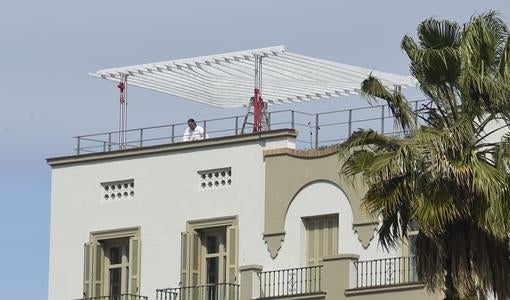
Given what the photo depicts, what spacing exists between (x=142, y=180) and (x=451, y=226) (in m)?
17.9

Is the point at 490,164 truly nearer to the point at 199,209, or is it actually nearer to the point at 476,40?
the point at 476,40

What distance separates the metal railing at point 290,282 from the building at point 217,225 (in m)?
0.02

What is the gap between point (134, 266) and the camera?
2408 inches

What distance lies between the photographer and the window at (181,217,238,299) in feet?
194

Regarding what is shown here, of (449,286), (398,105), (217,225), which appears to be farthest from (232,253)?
(449,286)

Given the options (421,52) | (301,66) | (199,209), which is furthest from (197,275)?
(421,52)

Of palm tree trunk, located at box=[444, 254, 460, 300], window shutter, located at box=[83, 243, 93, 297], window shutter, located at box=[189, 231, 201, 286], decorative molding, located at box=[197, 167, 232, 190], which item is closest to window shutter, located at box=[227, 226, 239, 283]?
window shutter, located at box=[189, 231, 201, 286]

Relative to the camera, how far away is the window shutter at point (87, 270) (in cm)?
6172

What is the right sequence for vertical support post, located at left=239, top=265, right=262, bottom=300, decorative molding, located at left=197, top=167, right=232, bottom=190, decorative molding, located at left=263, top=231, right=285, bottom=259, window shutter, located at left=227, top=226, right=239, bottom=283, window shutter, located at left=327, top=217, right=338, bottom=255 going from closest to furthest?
1. window shutter, located at left=327, top=217, right=338, bottom=255
2. vertical support post, located at left=239, top=265, right=262, bottom=300
3. decorative molding, located at left=263, top=231, right=285, bottom=259
4. window shutter, located at left=227, top=226, right=239, bottom=283
5. decorative molding, located at left=197, top=167, right=232, bottom=190

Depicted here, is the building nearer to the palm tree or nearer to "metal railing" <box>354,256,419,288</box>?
"metal railing" <box>354,256,419,288</box>

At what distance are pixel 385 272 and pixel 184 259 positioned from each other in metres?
6.56

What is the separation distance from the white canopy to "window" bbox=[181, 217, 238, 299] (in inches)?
141

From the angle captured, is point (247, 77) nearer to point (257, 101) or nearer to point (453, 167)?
point (257, 101)

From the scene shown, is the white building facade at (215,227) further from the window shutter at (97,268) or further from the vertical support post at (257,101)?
the vertical support post at (257,101)
